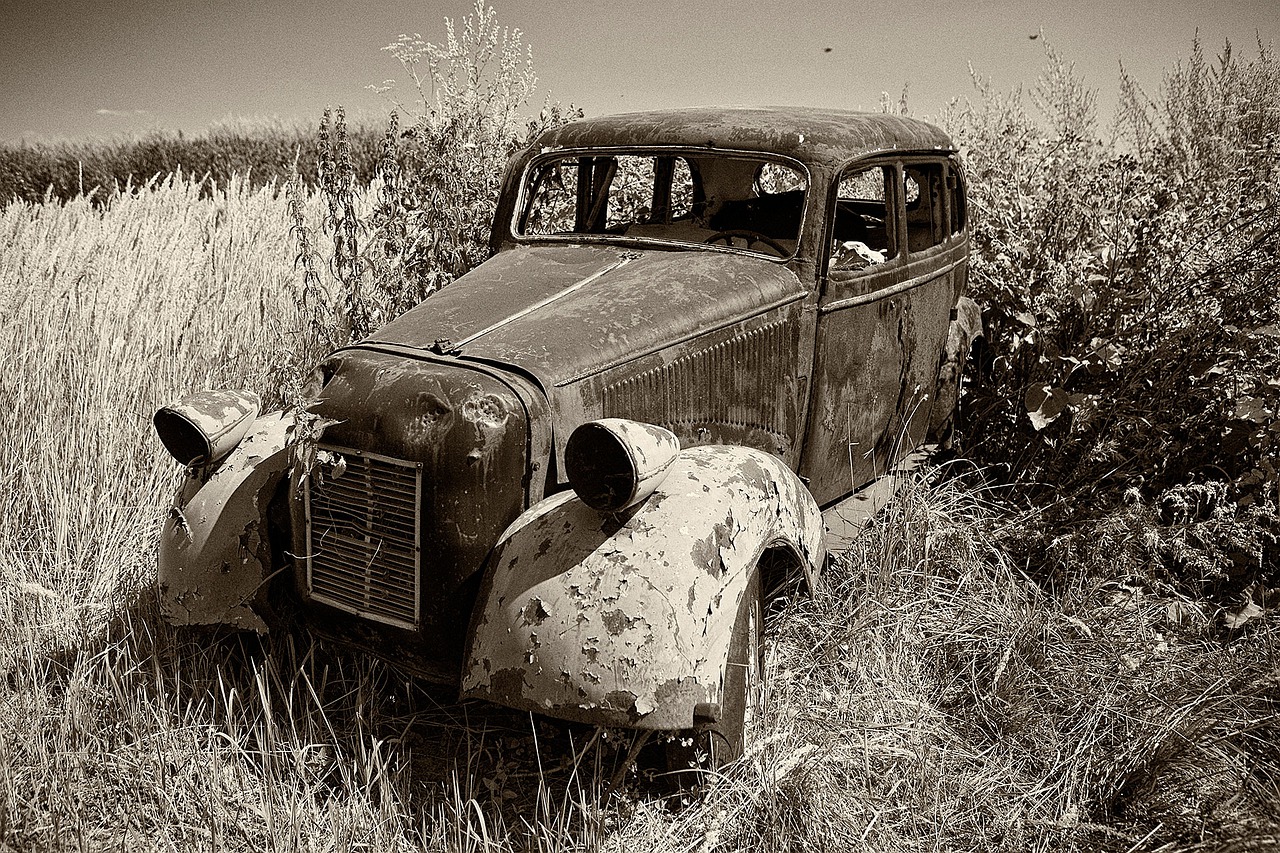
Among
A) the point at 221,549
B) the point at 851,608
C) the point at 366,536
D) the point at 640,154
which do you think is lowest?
the point at 851,608

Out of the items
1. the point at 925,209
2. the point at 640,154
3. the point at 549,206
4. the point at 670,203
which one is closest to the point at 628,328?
the point at 640,154

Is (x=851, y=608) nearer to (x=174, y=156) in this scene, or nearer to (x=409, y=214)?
(x=409, y=214)

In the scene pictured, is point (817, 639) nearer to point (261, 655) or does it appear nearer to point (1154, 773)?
point (1154, 773)

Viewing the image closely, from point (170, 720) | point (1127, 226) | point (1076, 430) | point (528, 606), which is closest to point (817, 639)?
point (528, 606)

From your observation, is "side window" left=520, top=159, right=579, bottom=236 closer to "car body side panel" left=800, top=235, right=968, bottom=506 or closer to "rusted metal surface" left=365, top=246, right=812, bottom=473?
"rusted metal surface" left=365, top=246, right=812, bottom=473

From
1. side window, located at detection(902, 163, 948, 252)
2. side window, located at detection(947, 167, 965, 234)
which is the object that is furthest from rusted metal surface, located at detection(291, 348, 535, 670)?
side window, located at detection(947, 167, 965, 234)

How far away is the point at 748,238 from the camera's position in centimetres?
345

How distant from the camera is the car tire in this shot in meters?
2.49

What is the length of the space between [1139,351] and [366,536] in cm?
315

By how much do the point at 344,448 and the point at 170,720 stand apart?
103cm

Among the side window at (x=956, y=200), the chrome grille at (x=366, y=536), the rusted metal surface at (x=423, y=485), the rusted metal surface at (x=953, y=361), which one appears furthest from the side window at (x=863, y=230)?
the chrome grille at (x=366, y=536)

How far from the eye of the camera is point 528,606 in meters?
2.33

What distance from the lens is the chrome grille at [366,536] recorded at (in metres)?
2.60

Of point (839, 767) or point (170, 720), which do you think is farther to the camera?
point (170, 720)
